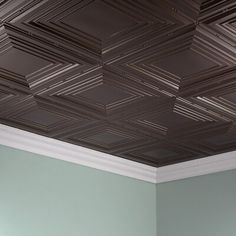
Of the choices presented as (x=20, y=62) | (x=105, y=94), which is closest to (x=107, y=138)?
(x=105, y=94)

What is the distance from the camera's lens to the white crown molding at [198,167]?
3002mm

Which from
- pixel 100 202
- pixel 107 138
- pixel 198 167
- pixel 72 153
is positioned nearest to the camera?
pixel 107 138

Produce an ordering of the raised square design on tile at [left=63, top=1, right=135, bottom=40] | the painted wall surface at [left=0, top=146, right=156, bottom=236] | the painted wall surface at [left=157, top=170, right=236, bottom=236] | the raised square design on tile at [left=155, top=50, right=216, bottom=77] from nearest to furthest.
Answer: the raised square design on tile at [left=63, top=1, right=135, bottom=40] → the raised square design on tile at [left=155, top=50, right=216, bottom=77] → the painted wall surface at [left=0, top=146, right=156, bottom=236] → the painted wall surface at [left=157, top=170, right=236, bottom=236]

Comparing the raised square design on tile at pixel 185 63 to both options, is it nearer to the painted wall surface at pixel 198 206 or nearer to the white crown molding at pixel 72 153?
the white crown molding at pixel 72 153

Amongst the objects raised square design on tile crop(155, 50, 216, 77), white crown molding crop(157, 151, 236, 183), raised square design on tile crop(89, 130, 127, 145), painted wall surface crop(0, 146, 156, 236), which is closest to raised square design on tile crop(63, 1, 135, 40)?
raised square design on tile crop(155, 50, 216, 77)

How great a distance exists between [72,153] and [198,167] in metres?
0.83

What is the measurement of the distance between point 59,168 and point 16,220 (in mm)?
428

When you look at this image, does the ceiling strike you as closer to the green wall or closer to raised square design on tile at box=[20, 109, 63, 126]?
raised square design on tile at box=[20, 109, 63, 126]

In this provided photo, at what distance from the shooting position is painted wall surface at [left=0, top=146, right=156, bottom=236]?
2.61 meters

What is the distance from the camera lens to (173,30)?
1.75m

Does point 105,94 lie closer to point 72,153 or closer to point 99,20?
point 99,20

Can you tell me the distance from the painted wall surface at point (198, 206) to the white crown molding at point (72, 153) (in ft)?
0.68

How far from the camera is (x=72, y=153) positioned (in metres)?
2.93

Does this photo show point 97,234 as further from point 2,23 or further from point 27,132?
point 2,23
